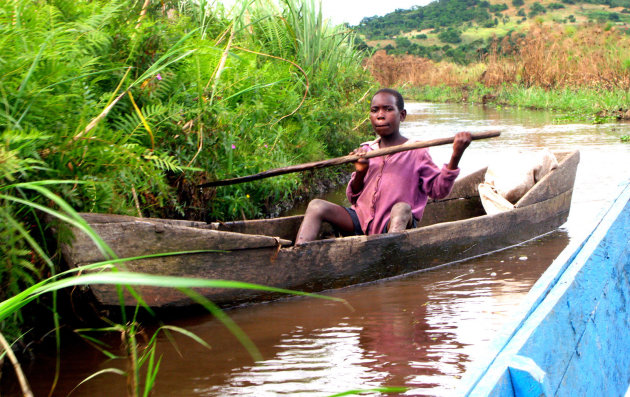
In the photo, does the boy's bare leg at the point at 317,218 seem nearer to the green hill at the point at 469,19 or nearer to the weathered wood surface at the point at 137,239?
the weathered wood surface at the point at 137,239

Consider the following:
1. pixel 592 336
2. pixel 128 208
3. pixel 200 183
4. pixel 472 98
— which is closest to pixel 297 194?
pixel 200 183

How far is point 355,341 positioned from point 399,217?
1250 mm

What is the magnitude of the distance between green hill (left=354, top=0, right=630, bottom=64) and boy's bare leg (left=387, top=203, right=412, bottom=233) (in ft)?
134

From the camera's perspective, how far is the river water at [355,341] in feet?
8.49

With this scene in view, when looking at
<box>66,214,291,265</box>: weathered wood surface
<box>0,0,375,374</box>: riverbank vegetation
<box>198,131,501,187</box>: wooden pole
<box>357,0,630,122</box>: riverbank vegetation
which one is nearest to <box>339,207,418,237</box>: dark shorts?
<box>198,131,501,187</box>: wooden pole

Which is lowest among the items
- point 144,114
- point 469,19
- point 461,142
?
point 461,142

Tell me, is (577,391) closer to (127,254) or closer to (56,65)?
(127,254)

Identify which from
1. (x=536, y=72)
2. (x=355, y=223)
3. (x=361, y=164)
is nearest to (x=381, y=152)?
(x=361, y=164)

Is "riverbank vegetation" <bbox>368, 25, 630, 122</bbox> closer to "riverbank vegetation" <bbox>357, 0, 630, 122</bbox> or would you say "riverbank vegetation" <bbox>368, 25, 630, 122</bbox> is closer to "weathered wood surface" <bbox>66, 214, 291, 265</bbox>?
"riverbank vegetation" <bbox>357, 0, 630, 122</bbox>

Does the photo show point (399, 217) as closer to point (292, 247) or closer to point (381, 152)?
point (381, 152)

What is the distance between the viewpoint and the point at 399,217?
4.13 meters

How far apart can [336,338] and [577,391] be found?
5.12ft

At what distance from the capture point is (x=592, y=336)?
188cm

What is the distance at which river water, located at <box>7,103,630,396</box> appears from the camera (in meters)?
2.59
